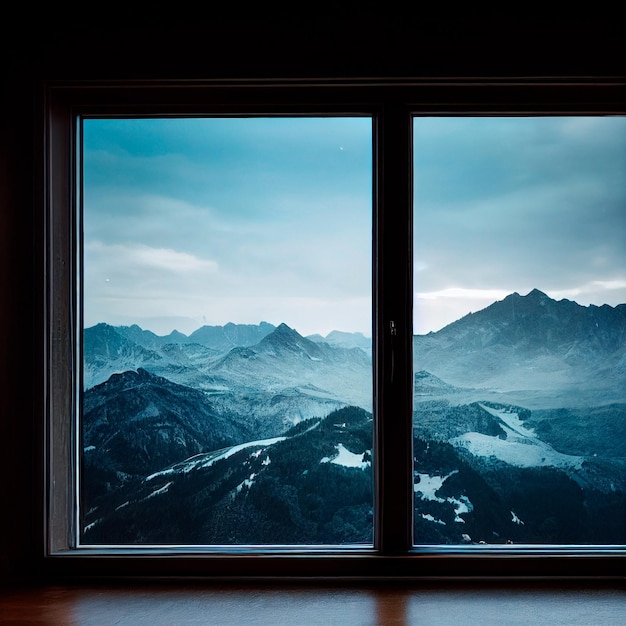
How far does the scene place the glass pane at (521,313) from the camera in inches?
84.6

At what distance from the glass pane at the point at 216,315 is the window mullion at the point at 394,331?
0.07 meters

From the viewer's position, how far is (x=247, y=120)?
2.19 m

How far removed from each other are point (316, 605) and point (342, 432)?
0.60m

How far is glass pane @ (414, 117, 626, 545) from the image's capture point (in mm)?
2148

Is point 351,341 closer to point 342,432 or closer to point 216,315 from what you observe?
point 342,432

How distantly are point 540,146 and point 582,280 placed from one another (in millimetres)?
550

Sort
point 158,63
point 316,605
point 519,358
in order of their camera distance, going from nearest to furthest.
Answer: point 316,605, point 158,63, point 519,358

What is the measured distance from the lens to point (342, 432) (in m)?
2.15

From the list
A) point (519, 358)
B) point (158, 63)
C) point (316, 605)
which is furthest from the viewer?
point (519, 358)

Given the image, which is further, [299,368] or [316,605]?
[299,368]

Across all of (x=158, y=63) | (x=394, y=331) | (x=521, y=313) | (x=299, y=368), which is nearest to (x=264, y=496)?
(x=299, y=368)

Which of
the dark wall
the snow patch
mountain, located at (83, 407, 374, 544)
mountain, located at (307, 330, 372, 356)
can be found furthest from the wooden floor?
mountain, located at (307, 330, 372, 356)

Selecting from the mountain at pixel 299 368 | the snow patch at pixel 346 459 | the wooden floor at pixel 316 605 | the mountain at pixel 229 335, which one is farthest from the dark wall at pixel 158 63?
the snow patch at pixel 346 459

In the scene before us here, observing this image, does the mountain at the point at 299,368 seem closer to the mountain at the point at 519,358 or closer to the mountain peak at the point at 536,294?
the mountain at the point at 519,358
